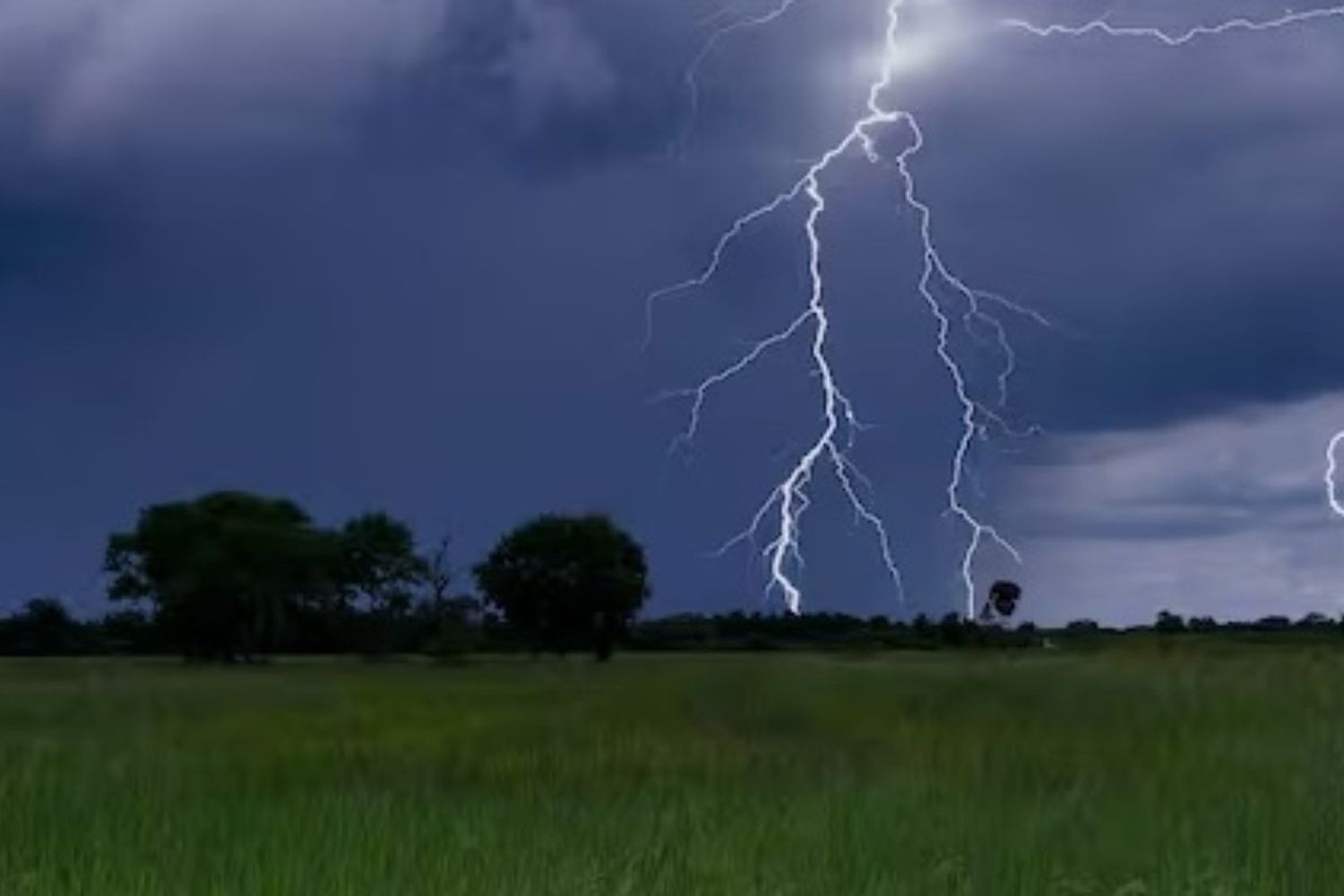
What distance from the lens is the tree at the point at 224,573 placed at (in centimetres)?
4688

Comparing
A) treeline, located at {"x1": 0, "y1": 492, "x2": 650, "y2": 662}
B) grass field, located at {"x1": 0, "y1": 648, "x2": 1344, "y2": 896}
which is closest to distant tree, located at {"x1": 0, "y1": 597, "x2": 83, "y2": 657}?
treeline, located at {"x1": 0, "y1": 492, "x2": 650, "y2": 662}

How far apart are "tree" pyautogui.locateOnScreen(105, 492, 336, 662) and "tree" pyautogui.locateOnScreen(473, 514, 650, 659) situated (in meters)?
5.52

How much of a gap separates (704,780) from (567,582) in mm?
46091

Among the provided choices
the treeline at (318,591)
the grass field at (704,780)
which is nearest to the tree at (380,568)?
the treeline at (318,591)

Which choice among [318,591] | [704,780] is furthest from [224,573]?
[704,780]

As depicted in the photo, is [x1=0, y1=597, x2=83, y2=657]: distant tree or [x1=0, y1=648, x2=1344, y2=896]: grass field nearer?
[x1=0, y1=648, x2=1344, y2=896]: grass field

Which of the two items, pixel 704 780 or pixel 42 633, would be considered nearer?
pixel 704 780

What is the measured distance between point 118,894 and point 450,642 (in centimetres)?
3807

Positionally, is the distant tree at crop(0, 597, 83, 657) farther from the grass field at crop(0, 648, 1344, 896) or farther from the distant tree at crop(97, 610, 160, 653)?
the grass field at crop(0, 648, 1344, 896)

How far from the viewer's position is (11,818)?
1069 centimetres

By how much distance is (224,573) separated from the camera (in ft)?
157

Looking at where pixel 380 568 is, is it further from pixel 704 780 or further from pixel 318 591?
pixel 704 780

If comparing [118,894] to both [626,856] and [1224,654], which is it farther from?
[1224,654]

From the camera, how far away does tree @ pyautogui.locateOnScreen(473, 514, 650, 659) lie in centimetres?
5659
